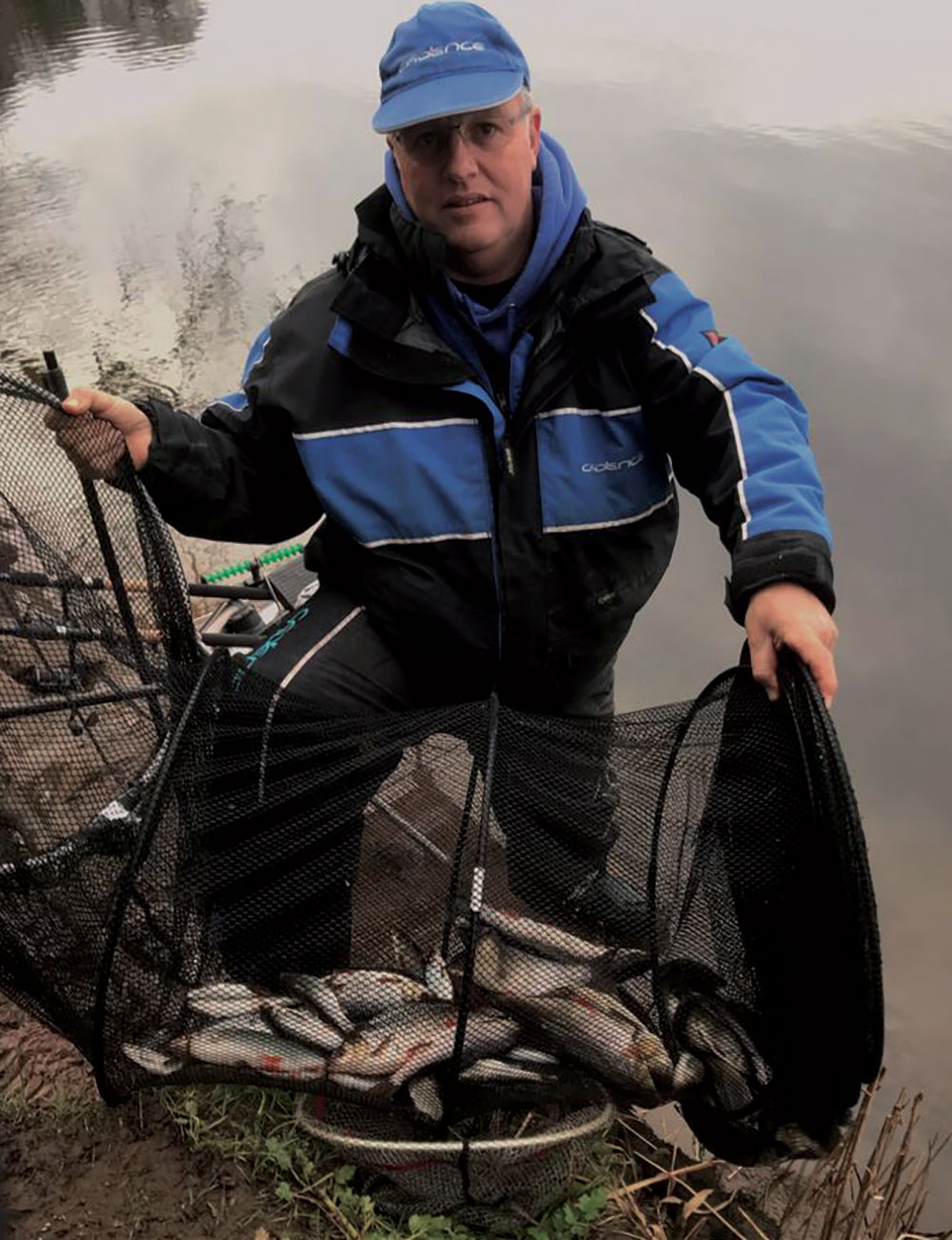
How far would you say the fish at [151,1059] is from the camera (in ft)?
6.34

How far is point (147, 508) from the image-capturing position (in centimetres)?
211

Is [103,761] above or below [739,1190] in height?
above

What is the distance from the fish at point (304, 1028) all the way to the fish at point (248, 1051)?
0.7 inches

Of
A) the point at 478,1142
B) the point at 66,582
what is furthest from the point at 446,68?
the point at 478,1142

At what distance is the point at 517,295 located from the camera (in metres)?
2.18

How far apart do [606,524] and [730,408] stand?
37 centimetres

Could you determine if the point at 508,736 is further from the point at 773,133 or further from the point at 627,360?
the point at 773,133

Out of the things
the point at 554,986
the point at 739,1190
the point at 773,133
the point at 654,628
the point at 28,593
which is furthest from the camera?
the point at 773,133

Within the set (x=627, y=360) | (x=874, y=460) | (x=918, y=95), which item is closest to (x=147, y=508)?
(x=627, y=360)

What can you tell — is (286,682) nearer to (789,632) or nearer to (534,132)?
(789,632)

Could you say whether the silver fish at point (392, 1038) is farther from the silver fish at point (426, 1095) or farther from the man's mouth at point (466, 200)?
the man's mouth at point (466, 200)

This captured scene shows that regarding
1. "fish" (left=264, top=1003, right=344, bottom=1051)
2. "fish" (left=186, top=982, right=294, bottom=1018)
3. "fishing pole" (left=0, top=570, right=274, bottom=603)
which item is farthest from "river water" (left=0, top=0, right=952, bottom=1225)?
"fishing pole" (left=0, top=570, right=274, bottom=603)

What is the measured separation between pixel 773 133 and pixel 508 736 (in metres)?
9.16

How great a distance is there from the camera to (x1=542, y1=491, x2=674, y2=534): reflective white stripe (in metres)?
2.21
